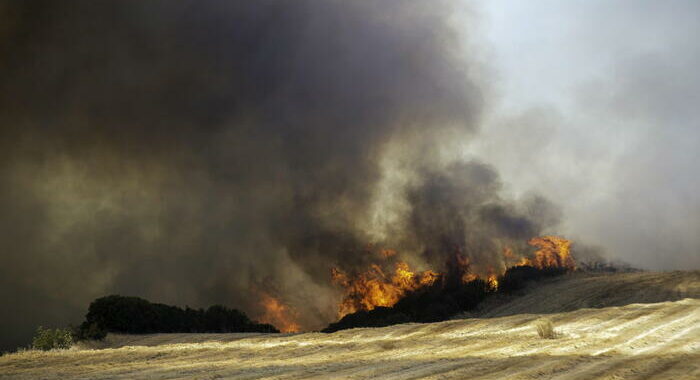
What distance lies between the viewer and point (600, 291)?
30500 millimetres

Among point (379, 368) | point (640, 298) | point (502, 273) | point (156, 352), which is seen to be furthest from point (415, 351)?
point (502, 273)

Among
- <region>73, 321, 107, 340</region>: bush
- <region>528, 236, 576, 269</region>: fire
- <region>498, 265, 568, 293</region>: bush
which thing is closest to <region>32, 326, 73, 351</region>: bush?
<region>73, 321, 107, 340</region>: bush

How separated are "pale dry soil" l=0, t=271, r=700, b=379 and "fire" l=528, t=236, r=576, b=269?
84.5 feet

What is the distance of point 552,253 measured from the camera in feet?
142

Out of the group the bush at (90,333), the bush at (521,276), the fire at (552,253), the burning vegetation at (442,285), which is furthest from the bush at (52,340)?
the fire at (552,253)

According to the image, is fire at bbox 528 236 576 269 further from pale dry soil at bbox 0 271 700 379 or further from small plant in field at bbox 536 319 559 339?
small plant in field at bbox 536 319 559 339

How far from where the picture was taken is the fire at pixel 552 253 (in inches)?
1663

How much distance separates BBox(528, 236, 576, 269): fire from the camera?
1663 inches

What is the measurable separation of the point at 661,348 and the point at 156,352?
14.2m

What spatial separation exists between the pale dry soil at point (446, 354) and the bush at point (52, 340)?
2362 mm

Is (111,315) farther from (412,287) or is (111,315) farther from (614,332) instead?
(614,332)

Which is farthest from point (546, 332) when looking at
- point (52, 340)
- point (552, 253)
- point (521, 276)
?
point (552, 253)

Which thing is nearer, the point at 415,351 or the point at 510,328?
the point at 415,351

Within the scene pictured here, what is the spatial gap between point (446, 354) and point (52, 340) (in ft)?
56.2
